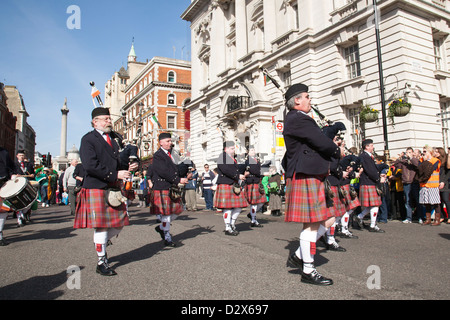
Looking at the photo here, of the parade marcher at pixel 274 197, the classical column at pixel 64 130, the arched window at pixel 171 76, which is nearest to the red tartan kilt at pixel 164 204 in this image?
the parade marcher at pixel 274 197

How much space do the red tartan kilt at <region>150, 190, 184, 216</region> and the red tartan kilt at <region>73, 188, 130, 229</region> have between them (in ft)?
5.22

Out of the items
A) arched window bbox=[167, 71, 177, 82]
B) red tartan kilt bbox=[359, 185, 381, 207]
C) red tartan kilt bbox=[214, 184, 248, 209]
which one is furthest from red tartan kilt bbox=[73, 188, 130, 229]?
arched window bbox=[167, 71, 177, 82]

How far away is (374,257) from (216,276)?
8.65ft

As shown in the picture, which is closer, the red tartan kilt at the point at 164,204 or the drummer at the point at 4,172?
the red tartan kilt at the point at 164,204

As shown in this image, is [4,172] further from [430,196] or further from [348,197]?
[430,196]

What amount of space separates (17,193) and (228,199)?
181 inches

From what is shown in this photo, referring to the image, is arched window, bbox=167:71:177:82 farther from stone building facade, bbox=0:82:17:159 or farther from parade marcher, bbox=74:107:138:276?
parade marcher, bbox=74:107:138:276

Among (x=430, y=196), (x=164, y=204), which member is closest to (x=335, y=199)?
(x=164, y=204)

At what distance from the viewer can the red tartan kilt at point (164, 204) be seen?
5.72m

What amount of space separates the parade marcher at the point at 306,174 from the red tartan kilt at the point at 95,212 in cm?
234

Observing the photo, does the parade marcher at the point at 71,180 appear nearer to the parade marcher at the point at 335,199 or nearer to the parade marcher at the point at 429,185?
the parade marcher at the point at 335,199

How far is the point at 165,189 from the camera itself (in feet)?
19.2
